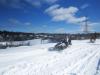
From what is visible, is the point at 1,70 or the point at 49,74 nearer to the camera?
the point at 49,74

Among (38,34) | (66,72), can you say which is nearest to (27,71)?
(66,72)

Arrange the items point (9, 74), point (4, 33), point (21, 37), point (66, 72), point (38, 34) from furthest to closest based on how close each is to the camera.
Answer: point (38, 34) → point (21, 37) → point (4, 33) → point (66, 72) → point (9, 74)

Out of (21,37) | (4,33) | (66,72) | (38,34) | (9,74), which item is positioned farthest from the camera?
(38,34)

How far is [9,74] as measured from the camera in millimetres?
7395

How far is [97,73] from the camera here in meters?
7.75

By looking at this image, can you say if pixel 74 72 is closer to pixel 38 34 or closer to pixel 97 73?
pixel 97 73

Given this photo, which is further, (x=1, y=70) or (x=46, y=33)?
(x=46, y=33)

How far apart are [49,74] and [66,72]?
97 cm

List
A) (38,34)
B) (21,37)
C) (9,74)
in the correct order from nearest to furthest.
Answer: (9,74) < (21,37) < (38,34)

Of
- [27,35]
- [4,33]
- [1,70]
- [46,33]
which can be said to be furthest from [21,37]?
[1,70]

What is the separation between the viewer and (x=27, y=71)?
7938 mm

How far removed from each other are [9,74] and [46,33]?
41670 millimetres

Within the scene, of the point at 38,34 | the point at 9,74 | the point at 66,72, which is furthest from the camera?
the point at 38,34

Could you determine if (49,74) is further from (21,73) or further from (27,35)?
(27,35)
